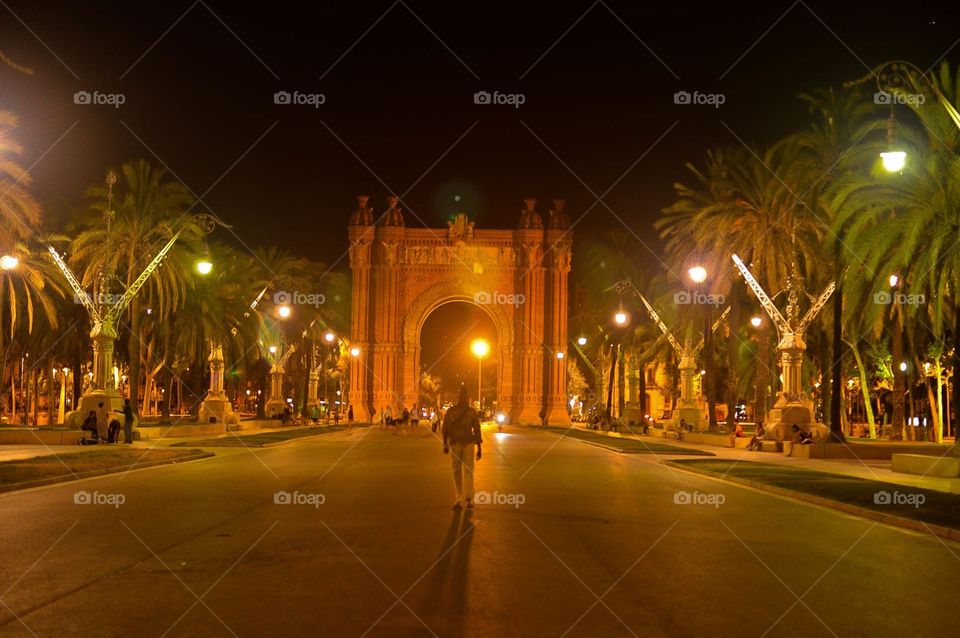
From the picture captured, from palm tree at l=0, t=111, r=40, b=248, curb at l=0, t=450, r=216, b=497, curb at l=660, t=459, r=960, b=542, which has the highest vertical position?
palm tree at l=0, t=111, r=40, b=248

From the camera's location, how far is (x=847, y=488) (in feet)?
60.1

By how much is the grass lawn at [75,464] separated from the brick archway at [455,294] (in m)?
57.9

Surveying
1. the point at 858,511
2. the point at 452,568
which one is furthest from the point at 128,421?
the point at 452,568

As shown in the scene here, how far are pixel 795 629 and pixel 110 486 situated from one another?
13.6m

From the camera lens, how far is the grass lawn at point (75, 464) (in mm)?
18156

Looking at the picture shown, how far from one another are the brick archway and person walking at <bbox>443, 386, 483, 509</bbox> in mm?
69939

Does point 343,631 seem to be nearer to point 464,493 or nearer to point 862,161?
point 464,493

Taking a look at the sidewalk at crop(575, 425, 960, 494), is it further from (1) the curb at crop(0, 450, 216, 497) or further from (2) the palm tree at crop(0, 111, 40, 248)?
(2) the palm tree at crop(0, 111, 40, 248)

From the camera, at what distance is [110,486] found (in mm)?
17812

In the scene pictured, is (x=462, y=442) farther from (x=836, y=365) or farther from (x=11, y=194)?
(x=836, y=365)

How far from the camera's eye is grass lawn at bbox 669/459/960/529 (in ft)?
47.3

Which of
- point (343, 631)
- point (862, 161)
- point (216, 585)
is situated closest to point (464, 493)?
point (216, 585)

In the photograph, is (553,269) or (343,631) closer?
(343,631)

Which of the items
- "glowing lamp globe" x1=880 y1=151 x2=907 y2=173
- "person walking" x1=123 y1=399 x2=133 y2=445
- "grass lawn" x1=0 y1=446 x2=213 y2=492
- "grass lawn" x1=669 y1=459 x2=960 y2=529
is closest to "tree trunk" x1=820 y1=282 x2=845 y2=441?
"grass lawn" x1=669 y1=459 x2=960 y2=529
